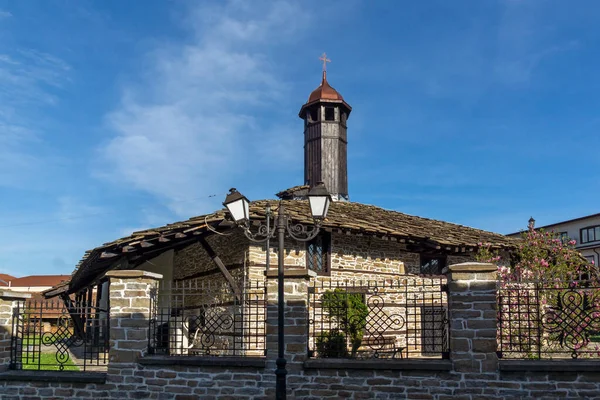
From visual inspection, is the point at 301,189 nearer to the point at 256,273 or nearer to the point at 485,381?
the point at 256,273

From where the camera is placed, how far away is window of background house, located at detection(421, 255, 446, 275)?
Answer: 16.6 metres

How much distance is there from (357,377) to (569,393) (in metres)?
2.69

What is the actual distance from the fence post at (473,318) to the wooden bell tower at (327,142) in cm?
1361

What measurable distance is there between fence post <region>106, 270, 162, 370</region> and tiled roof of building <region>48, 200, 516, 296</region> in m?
2.88

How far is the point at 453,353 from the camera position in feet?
24.3

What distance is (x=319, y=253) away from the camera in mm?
14609

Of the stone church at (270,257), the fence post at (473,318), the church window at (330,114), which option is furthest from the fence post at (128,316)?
the church window at (330,114)

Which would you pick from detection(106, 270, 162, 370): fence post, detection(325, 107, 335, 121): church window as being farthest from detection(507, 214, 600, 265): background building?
detection(106, 270, 162, 370): fence post

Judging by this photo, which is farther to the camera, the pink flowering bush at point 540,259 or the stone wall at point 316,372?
the pink flowering bush at point 540,259

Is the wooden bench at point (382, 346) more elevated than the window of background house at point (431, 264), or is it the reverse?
the window of background house at point (431, 264)

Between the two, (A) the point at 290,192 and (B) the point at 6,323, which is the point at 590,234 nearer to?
(A) the point at 290,192

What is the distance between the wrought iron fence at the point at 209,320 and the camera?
8.39 metres

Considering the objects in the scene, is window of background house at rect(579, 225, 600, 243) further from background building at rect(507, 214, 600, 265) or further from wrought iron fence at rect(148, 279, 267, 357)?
wrought iron fence at rect(148, 279, 267, 357)

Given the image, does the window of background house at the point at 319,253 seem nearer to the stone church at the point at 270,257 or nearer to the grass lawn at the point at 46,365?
the stone church at the point at 270,257
